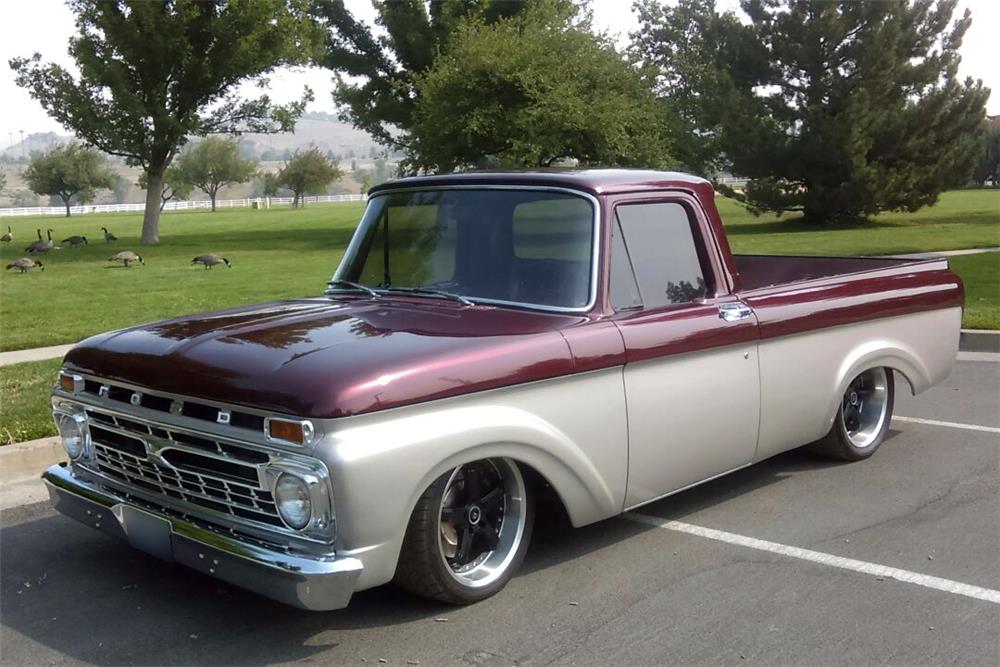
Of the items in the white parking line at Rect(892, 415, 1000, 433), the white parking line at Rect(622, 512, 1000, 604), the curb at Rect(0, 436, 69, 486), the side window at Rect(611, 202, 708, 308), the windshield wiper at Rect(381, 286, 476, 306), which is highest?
the side window at Rect(611, 202, 708, 308)

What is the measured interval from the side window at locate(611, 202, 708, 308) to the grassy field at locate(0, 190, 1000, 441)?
4.24m

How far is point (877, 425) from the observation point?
664 centimetres

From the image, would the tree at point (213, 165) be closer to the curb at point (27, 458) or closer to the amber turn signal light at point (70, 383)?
the curb at point (27, 458)

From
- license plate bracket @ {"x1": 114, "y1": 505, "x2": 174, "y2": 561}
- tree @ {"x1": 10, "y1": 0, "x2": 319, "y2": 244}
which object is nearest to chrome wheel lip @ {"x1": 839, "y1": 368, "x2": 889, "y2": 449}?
license plate bracket @ {"x1": 114, "y1": 505, "x2": 174, "y2": 561}

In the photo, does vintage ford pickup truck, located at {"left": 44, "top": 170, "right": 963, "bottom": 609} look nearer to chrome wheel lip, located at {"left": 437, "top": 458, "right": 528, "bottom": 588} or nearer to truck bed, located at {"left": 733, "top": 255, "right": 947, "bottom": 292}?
chrome wheel lip, located at {"left": 437, "top": 458, "right": 528, "bottom": 588}

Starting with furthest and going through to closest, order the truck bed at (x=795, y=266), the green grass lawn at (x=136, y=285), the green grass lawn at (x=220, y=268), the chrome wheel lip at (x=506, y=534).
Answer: the green grass lawn at (x=220, y=268)
the green grass lawn at (x=136, y=285)
the truck bed at (x=795, y=266)
the chrome wheel lip at (x=506, y=534)

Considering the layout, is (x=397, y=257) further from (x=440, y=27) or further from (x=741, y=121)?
(x=440, y=27)

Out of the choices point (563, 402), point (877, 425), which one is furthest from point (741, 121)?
point (563, 402)

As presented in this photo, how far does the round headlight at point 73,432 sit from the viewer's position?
4.57m

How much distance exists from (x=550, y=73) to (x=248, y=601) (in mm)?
31957

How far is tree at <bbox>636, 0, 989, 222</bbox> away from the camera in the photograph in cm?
3625

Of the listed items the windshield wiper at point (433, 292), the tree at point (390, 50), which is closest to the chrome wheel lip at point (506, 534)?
the windshield wiper at point (433, 292)

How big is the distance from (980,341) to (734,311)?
22.2ft

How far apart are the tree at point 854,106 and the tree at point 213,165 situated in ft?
257
